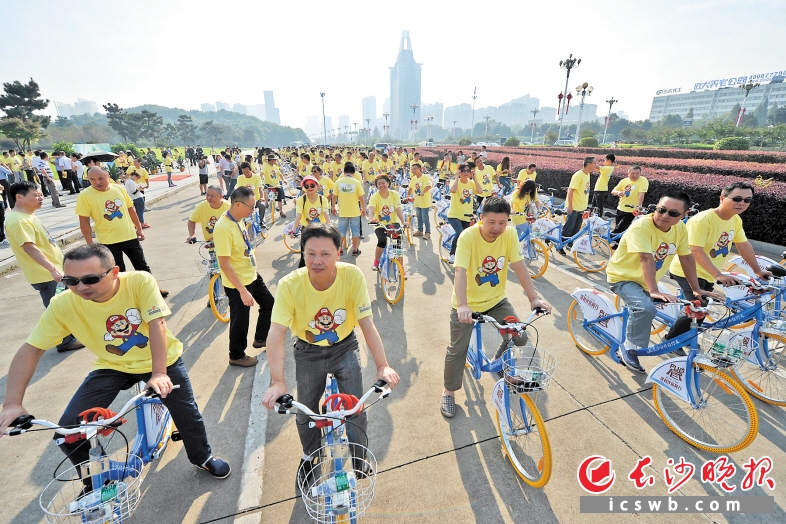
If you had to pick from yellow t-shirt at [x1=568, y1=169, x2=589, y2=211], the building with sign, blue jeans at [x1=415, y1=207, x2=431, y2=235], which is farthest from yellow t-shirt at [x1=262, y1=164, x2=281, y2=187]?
the building with sign

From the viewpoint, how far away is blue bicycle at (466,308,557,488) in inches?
105

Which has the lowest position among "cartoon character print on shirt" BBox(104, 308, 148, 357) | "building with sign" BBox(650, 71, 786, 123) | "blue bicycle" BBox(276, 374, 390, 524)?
"blue bicycle" BBox(276, 374, 390, 524)

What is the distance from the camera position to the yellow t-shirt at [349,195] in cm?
729

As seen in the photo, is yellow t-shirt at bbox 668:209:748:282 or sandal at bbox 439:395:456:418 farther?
yellow t-shirt at bbox 668:209:748:282

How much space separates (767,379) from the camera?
3871 mm

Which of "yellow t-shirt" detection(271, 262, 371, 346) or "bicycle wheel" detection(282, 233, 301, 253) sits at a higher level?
"yellow t-shirt" detection(271, 262, 371, 346)

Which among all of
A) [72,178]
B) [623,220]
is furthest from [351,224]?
[72,178]

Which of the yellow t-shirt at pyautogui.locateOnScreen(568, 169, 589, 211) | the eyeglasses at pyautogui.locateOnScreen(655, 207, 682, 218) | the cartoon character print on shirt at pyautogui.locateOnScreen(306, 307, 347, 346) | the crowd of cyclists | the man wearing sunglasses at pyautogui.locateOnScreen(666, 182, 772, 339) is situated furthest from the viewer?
the yellow t-shirt at pyautogui.locateOnScreen(568, 169, 589, 211)

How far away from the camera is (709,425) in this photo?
3.38 metres

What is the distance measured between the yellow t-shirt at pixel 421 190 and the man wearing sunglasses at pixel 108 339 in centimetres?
764

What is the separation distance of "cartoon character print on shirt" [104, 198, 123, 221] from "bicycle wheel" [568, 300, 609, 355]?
6777 mm

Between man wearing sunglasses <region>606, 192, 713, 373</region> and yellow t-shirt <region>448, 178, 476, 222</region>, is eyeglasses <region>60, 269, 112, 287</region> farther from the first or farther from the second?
yellow t-shirt <region>448, 178, 476, 222</region>

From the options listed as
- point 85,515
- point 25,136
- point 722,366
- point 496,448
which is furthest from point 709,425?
point 25,136

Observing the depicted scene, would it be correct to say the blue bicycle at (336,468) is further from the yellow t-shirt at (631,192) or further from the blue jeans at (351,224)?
the yellow t-shirt at (631,192)
